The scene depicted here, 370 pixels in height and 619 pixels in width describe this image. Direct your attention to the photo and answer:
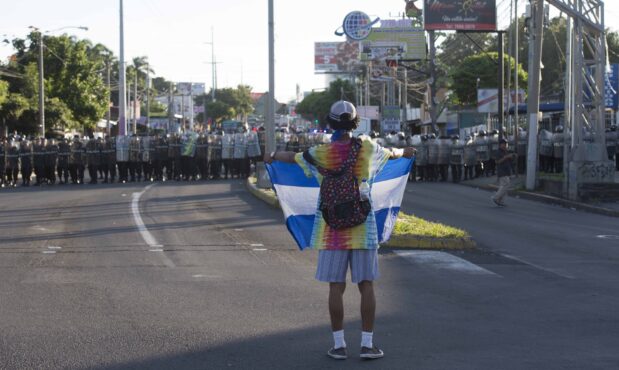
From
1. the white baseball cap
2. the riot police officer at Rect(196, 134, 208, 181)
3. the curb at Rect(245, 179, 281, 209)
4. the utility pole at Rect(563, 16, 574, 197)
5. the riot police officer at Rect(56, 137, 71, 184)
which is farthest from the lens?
the riot police officer at Rect(196, 134, 208, 181)

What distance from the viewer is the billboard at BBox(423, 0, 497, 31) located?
1929 inches

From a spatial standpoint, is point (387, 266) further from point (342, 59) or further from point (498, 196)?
point (342, 59)

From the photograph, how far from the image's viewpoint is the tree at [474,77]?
6738 cm

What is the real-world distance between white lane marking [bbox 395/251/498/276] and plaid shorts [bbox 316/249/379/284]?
4.91m

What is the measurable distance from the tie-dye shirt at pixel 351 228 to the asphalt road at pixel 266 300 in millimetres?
826

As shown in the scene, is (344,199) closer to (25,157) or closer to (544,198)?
(544,198)

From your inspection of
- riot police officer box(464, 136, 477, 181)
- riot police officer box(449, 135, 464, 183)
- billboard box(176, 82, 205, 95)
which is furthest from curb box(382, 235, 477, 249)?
billboard box(176, 82, 205, 95)

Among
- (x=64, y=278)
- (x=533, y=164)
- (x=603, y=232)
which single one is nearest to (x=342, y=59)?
(x=533, y=164)

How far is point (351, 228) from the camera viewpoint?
22.1 feet

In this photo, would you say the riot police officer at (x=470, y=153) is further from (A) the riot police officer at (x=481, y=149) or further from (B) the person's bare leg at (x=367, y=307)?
(B) the person's bare leg at (x=367, y=307)

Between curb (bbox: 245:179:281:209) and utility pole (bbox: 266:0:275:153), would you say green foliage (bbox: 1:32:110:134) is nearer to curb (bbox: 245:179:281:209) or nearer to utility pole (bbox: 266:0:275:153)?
curb (bbox: 245:179:281:209)

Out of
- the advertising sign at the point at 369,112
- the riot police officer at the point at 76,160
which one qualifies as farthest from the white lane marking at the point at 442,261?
the advertising sign at the point at 369,112

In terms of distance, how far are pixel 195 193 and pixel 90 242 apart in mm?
12431

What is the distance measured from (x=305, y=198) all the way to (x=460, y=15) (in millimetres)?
43478
